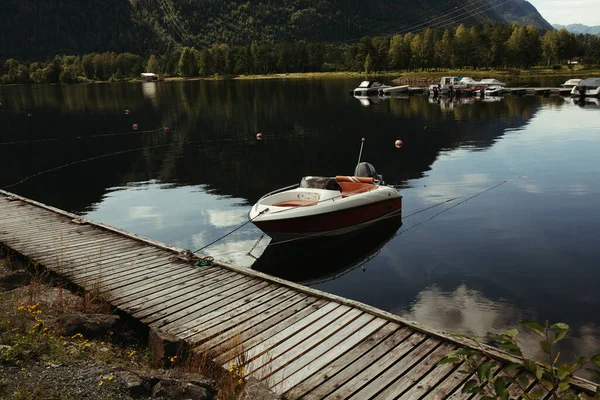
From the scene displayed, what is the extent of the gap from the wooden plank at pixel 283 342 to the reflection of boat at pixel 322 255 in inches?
237

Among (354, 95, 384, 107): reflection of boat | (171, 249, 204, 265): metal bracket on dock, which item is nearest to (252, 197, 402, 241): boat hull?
(171, 249, 204, 265): metal bracket on dock

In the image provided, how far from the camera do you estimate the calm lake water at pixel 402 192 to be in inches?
572

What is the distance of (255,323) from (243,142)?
1428 inches

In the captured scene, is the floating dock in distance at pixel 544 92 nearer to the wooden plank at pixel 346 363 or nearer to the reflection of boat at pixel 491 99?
the reflection of boat at pixel 491 99

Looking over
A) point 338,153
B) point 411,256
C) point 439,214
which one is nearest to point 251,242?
point 411,256

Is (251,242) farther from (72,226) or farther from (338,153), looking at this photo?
(338,153)

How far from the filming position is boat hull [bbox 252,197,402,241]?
58.3ft

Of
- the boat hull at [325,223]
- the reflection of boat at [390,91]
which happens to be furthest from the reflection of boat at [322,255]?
the reflection of boat at [390,91]

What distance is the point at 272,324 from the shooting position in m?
9.71

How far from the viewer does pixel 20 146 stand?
1820 inches

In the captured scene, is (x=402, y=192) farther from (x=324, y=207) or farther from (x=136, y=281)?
(x=136, y=281)

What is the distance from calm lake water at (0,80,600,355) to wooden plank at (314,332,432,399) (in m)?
3.77

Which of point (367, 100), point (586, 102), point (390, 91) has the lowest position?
point (586, 102)

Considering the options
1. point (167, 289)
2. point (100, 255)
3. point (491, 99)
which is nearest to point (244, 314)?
point (167, 289)
